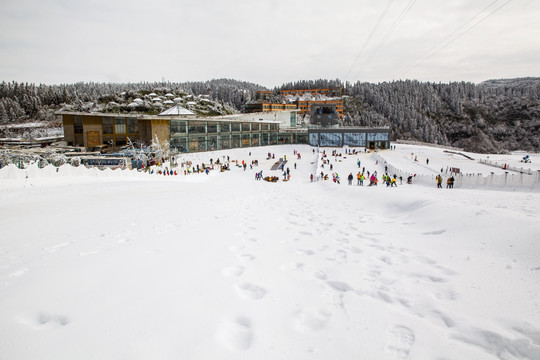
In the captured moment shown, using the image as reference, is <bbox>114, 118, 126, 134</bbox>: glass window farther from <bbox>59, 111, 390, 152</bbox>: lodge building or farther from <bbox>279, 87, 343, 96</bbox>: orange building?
<bbox>279, 87, 343, 96</bbox>: orange building

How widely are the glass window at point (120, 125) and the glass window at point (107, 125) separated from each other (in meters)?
0.85

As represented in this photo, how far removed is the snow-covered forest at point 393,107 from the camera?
120 metres

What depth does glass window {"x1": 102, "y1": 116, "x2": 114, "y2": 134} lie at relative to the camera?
52.3 m

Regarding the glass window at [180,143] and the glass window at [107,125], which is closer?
the glass window at [107,125]

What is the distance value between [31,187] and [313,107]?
7960 centimetres

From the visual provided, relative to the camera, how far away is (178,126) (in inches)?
2076

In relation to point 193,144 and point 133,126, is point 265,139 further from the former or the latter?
point 133,126

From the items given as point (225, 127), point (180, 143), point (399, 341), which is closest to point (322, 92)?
point (225, 127)

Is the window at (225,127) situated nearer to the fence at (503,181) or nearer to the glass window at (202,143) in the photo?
the glass window at (202,143)

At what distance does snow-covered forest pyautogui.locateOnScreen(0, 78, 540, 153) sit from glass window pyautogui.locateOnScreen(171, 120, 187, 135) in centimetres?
5811

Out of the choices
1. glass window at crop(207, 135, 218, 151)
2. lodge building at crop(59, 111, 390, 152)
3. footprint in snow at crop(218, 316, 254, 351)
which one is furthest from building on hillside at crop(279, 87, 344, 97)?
footprint in snow at crop(218, 316, 254, 351)

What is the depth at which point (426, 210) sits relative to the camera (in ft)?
26.8

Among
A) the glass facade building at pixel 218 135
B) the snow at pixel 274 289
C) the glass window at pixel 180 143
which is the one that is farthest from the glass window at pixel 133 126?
the snow at pixel 274 289

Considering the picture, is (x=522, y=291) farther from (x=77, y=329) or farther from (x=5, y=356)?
(x=5, y=356)
